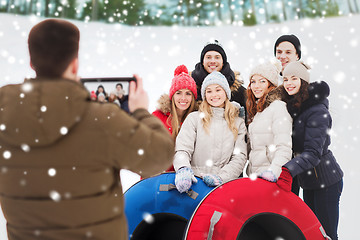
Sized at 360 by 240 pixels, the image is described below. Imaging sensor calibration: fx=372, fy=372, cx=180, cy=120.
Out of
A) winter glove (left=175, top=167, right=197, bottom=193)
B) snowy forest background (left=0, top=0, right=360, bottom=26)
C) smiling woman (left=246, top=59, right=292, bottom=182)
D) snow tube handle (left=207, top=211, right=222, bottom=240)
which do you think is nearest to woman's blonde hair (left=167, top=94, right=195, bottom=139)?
smiling woman (left=246, top=59, right=292, bottom=182)

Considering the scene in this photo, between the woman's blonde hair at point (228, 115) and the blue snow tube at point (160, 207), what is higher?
the woman's blonde hair at point (228, 115)

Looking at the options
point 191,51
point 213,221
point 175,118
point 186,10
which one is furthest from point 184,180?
point 186,10

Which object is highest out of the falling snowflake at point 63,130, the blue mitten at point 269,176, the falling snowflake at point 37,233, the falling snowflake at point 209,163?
the falling snowflake at point 63,130

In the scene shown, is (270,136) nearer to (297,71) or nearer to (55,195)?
(297,71)

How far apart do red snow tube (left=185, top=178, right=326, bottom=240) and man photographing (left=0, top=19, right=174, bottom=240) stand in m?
0.61

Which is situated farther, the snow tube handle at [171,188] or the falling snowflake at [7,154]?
the snow tube handle at [171,188]

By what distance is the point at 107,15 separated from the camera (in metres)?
6.89

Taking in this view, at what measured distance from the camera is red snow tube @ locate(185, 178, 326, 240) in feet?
4.77

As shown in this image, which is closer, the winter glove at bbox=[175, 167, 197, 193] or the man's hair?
the man's hair

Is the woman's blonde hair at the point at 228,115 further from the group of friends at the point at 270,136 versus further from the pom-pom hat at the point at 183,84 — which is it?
→ the pom-pom hat at the point at 183,84

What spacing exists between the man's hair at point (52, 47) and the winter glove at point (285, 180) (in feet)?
3.62

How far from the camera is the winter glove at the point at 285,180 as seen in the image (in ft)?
5.38

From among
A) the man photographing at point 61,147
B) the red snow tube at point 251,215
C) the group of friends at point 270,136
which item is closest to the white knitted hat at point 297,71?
the group of friends at point 270,136

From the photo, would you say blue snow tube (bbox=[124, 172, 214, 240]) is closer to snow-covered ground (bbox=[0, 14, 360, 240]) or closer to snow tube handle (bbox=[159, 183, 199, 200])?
snow tube handle (bbox=[159, 183, 199, 200])
